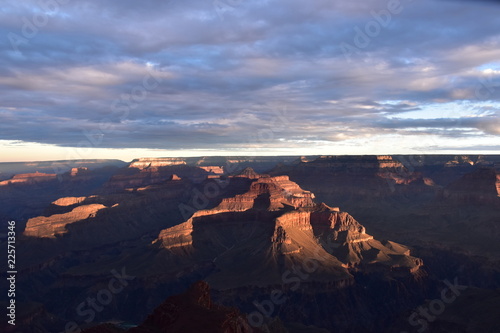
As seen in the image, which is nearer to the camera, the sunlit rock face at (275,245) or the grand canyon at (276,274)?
the grand canyon at (276,274)

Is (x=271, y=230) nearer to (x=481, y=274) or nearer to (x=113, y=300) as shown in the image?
(x=113, y=300)

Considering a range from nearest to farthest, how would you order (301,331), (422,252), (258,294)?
→ (301,331) < (258,294) < (422,252)

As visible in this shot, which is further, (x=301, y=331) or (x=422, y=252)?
(x=422, y=252)

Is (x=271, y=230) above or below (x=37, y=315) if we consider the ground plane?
above

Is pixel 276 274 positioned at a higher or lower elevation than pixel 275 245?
lower

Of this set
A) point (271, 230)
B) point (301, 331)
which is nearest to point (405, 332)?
point (301, 331)

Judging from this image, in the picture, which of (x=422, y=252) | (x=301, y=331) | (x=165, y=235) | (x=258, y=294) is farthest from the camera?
(x=422, y=252)

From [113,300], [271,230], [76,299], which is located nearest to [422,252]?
[271,230]

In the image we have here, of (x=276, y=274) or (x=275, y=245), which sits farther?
(x=275, y=245)

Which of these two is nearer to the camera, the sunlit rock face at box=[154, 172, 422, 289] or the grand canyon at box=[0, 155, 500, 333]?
the grand canyon at box=[0, 155, 500, 333]
